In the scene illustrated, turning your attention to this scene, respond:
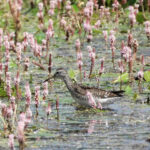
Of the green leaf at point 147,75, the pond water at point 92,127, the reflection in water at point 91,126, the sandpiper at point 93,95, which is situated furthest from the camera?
the green leaf at point 147,75

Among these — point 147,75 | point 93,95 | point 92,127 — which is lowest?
point 92,127

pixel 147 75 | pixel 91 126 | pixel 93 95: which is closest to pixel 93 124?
pixel 91 126

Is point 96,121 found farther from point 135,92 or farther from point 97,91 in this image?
point 135,92

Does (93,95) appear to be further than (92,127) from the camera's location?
Yes

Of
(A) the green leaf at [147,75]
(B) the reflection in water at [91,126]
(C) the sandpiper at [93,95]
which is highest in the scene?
(A) the green leaf at [147,75]

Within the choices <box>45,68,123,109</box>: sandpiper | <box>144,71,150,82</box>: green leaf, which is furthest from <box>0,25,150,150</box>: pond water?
<box>144,71,150,82</box>: green leaf

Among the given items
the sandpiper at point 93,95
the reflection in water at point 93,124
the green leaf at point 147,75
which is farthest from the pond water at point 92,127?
the green leaf at point 147,75

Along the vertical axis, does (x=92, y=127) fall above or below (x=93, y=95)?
below

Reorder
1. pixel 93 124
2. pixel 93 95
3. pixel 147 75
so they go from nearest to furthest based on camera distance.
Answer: pixel 93 124, pixel 93 95, pixel 147 75

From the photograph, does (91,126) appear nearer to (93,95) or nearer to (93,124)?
(93,124)

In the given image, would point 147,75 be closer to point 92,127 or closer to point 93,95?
point 93,95

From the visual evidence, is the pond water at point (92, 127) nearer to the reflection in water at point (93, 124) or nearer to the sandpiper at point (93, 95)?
the reflection in water at point (93, 124)

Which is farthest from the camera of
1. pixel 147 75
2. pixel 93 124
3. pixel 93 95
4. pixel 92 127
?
pixel 147 75

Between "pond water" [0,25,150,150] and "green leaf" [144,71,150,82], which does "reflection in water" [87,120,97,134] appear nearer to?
"pond water" [0,25,150,150]
